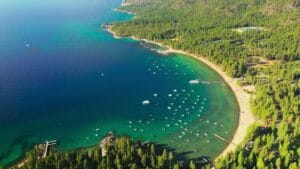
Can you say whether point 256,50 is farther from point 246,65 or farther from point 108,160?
point 108,160

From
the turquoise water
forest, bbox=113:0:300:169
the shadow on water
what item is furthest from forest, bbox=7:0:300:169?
the turquoise water

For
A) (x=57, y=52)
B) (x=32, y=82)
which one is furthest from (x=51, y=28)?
(x=32, y=82)

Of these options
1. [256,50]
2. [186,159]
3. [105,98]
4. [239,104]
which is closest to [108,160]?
[186,159]

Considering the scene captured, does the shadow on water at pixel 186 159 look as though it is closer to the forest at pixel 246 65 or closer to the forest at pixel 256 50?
the forest at pixel 246 65

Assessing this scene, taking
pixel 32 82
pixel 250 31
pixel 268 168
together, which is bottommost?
pixel 268 168

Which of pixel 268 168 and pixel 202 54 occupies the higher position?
pixel 202 54

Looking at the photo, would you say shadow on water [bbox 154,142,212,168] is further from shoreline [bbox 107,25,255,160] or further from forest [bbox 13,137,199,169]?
shoreline [bbox 107,25,255,160]

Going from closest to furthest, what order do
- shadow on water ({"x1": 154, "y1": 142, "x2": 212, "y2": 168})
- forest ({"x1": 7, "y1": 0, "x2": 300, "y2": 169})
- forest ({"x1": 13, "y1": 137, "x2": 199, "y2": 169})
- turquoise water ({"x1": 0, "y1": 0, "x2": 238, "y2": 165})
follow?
forest ({"x1": 13, "y1": 137, "x2": 199, "y2": 169}) < forest ({"x1": 7, "y1": 0, "x2": 300, "y2": 169}) < shadow on water ({"x1": 154, "y1": 142, "x2": 212, "y2": 168}) < turquoise water ({"x1": 0, "y1": 0, "x2": 238, "y2": 165})

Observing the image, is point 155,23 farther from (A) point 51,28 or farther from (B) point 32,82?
(B) point 32,82
